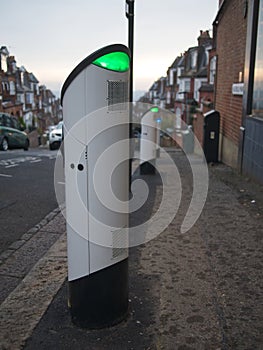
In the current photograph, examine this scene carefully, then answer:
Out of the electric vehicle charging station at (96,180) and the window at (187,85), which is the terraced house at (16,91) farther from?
the electric vehicle charging station at (96,180)

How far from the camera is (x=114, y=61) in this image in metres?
2.62

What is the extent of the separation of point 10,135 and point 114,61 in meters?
17.3

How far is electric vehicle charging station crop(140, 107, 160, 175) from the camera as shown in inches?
359

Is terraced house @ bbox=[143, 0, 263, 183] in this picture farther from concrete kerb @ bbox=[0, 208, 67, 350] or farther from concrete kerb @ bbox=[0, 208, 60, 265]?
concrete kerb @ bbox=[0, 208, 67, 350]

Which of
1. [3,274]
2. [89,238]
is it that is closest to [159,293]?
[89,238]

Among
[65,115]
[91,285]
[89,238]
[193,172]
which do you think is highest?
[65,115]

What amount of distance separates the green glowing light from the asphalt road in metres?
2.80

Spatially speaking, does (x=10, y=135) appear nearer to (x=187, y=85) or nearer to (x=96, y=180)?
(x=96, y=180)

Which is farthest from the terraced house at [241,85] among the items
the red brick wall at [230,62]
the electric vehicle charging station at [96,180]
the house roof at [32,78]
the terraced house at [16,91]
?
the house roof at [32,78]

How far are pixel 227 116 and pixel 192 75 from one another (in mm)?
30394

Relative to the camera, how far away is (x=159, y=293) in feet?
11.2

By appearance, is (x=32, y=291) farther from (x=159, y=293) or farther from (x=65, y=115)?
(x=65, y=115)

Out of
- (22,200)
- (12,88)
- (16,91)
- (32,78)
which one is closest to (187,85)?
(12,88)

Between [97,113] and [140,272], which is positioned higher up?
[97,113]
